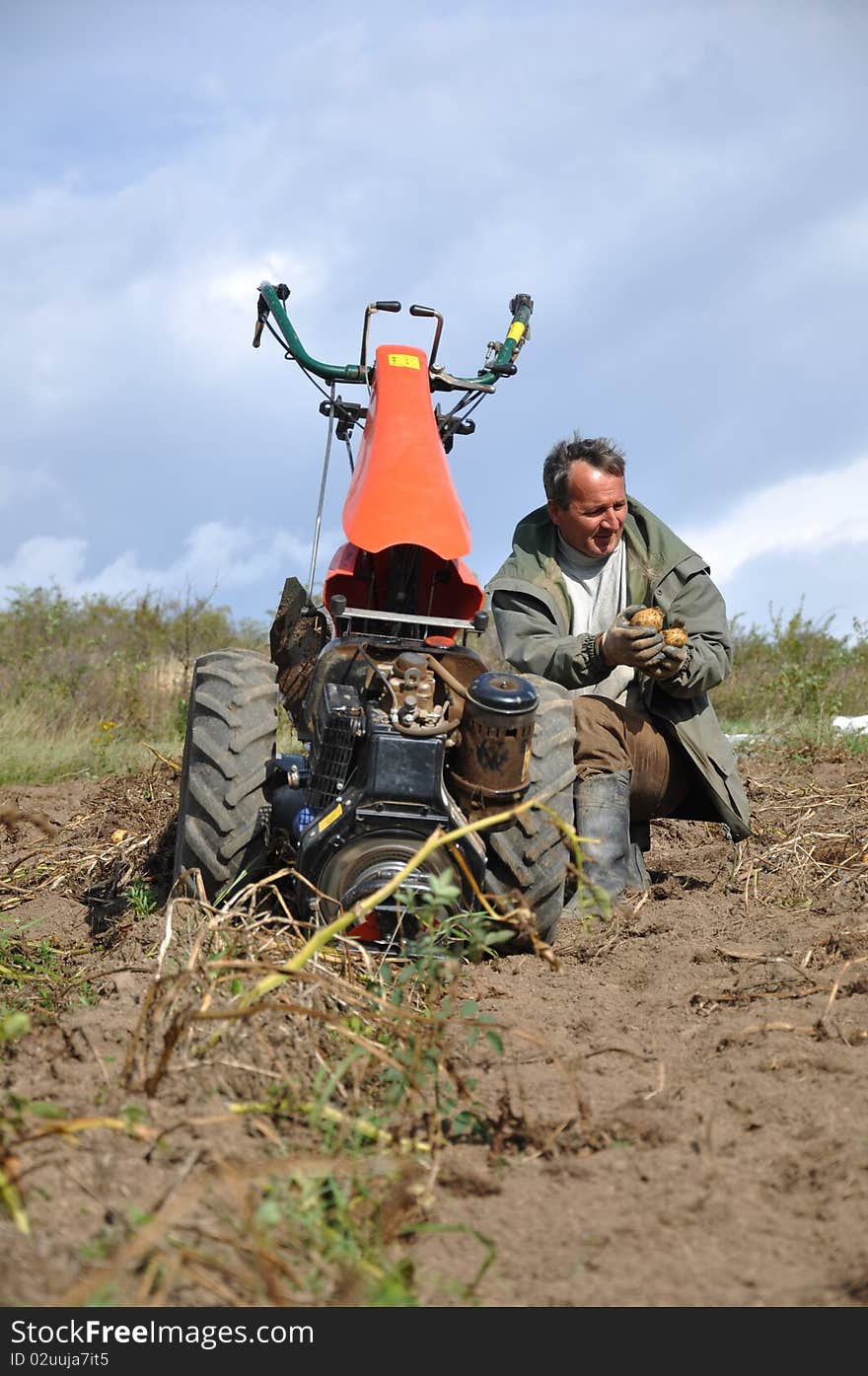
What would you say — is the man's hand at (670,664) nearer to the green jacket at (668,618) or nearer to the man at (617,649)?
the man at (617,649)

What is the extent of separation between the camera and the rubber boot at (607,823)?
4.38 metres

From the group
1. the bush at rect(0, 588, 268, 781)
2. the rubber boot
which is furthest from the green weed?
the bush at rect(0, 588, 268, 781)

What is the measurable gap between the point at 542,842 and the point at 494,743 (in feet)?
1.20

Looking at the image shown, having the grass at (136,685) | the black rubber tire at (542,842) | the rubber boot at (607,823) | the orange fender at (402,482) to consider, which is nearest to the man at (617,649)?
the rubber boot at (607,823)

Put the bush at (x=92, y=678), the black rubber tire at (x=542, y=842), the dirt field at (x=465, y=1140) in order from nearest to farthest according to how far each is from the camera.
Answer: the dirt field at (x=465, y=1140), the black rubber tire at (x=542, y=842), the bush at (x=92, y=678)

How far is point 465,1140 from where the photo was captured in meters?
2.30

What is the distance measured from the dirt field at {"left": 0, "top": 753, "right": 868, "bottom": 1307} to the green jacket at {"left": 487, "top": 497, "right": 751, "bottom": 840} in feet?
4.09

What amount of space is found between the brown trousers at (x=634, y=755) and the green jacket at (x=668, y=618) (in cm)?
8

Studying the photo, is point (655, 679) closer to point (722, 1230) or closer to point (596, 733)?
point (596, 733)

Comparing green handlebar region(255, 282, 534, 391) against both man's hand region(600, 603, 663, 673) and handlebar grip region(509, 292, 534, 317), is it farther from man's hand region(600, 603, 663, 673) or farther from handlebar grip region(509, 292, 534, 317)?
man's hand region(600, 603, 663, 673)

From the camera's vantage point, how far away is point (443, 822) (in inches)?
133
